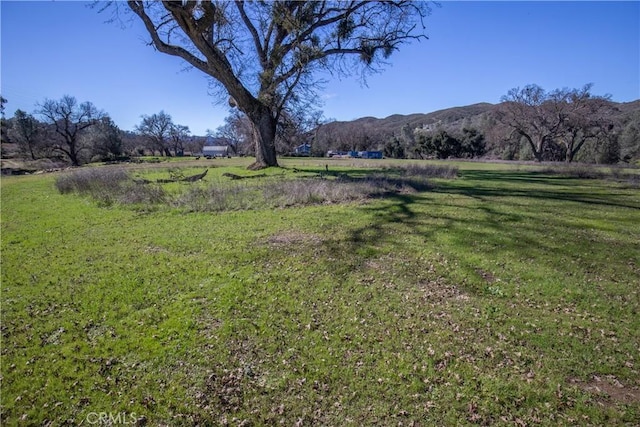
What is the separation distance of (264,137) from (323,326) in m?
19.0

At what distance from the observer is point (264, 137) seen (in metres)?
21.5

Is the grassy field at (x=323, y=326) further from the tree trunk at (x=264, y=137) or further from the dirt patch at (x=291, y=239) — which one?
the tree trunk at (x=264, y=137)

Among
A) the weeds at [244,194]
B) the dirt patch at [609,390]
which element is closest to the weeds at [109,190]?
the weeds at [244,194]

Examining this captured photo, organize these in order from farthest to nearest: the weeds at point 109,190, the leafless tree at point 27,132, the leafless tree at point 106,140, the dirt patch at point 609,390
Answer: the leafless tree at point 106,140
the leafless tree at point 27,132
the weeds at point 109,190
the dirt patch at point 609,390

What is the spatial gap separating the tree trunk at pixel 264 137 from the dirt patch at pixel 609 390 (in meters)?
20.2

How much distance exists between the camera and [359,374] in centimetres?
336

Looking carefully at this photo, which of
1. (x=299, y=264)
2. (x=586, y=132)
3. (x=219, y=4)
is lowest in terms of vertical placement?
(x=299, y=264)

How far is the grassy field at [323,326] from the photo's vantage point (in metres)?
2.97

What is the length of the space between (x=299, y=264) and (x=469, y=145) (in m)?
65.4

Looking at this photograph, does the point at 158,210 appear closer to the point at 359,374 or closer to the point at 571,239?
the point at 359,374

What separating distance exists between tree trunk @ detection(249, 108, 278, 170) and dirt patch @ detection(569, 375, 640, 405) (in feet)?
66.3

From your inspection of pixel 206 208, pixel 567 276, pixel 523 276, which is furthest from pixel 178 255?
pixel 567 276

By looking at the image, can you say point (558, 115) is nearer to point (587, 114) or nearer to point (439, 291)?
point (587, 114)

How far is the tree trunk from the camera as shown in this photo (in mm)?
20781
